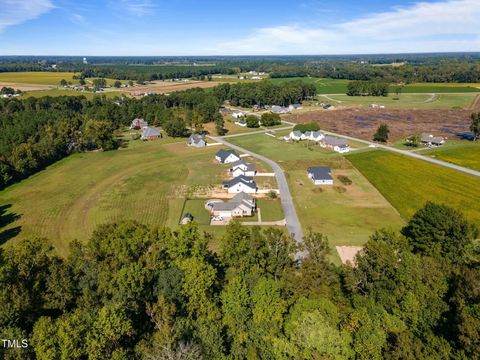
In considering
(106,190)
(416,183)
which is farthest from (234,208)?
(416,183)

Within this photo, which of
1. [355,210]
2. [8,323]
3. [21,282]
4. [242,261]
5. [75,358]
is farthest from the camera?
[355,210]

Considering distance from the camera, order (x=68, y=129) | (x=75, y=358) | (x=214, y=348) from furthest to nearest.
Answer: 1. (x=68, y=129)
2. (x=214, y=348)
3. (x=75, y=358)

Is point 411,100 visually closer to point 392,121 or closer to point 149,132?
point 392,121

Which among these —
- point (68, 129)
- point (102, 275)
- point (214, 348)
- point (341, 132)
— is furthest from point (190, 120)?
A: point (214, 348)

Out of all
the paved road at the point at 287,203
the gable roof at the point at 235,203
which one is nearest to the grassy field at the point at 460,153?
the paved road at the point at 287,203

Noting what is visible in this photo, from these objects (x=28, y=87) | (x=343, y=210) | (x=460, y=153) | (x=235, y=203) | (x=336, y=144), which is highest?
(x=28, y=87)

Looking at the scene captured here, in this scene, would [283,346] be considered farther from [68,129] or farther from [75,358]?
[68,129]
